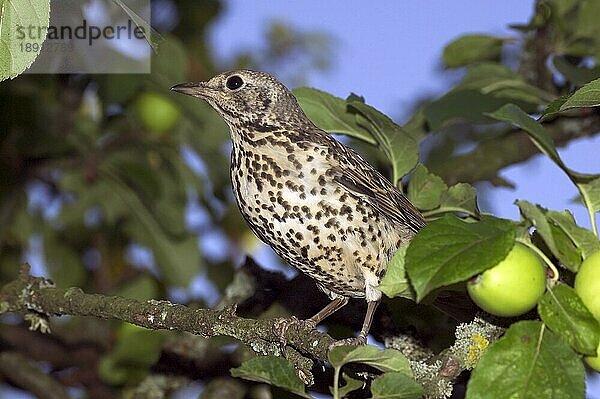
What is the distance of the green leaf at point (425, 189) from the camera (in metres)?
2.55

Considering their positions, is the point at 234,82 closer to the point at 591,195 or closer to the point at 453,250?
the point at 591,195

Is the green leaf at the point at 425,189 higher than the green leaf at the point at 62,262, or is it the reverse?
the green leaf at the point at 425,189

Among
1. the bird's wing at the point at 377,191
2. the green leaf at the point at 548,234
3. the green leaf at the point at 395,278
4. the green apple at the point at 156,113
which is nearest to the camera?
the green leaf at the point at 548,234

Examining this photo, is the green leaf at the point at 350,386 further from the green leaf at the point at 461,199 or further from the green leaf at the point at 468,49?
the green leaf at the point at 468,49

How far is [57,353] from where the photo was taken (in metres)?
3.91

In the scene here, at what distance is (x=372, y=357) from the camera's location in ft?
6.07

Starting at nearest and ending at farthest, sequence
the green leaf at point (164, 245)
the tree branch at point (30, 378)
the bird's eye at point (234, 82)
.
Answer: the bird's eye at point (234, 82)
the tree branch at point (30, 378)
the green leaf at point (164, 245)

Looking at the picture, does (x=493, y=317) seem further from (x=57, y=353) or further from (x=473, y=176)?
(x=57, y=353)

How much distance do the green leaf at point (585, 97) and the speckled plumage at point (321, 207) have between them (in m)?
0.84

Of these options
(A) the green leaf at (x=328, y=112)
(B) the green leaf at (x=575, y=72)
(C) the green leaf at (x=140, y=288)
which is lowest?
(C) the green leaf at (x=140, y=288)

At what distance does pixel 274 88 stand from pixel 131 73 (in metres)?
1.03

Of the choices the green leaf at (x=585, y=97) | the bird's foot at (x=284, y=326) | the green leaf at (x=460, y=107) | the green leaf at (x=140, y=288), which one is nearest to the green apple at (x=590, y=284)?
the green leaf at (x=585, y=97)

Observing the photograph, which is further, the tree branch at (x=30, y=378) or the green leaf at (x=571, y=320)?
the tree branch at (x=30, y=378)

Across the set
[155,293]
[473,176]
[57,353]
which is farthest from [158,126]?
[473,176]
